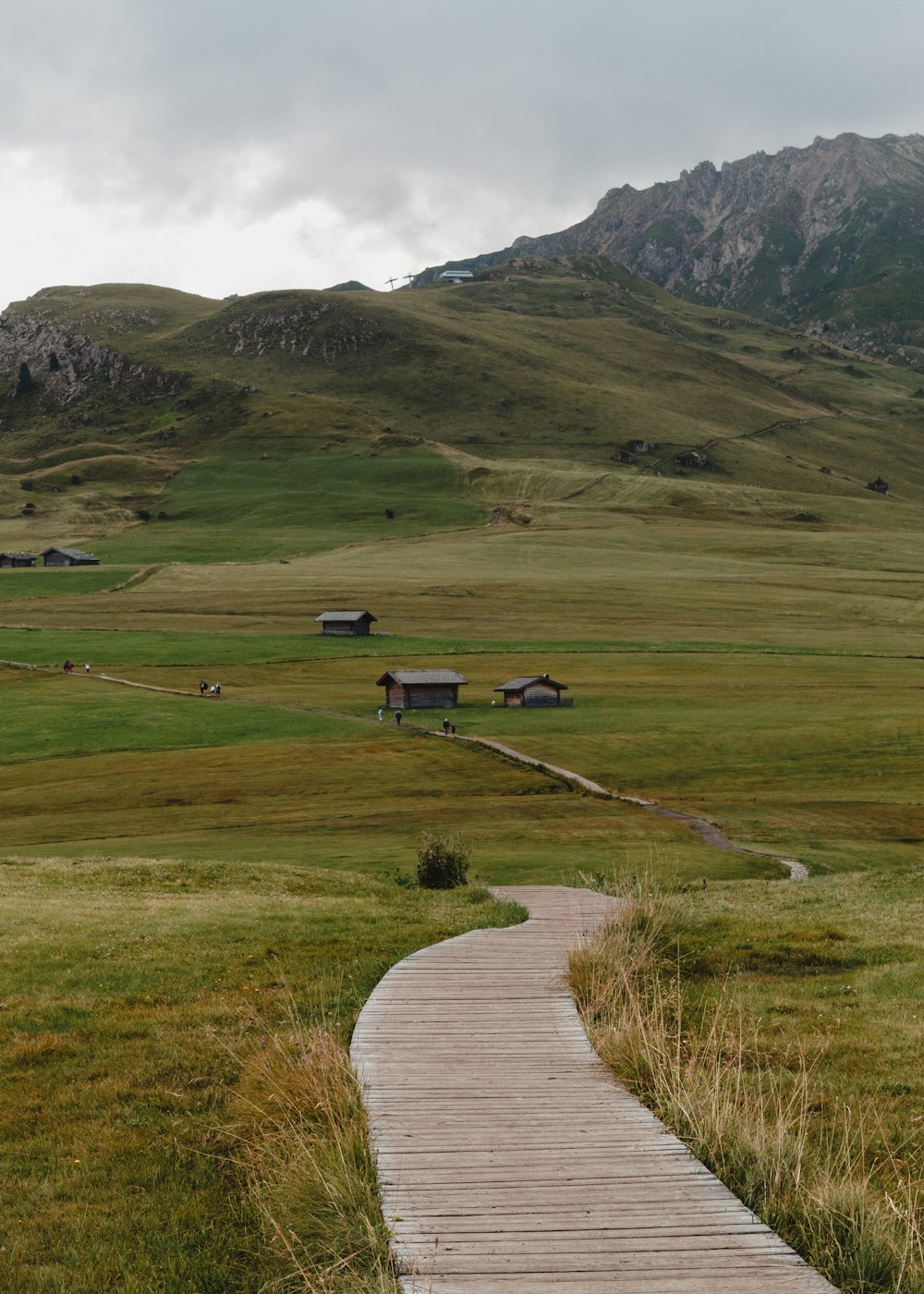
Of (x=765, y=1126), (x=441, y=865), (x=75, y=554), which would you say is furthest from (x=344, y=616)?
(x=765, y=1126)

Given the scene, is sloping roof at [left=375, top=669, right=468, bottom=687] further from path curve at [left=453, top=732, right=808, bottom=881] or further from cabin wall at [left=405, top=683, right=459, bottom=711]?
path curve at [left=453, top=732, right=808, bottom=881]

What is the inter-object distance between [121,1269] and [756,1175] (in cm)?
624

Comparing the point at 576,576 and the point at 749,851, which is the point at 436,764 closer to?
the point at 749,851

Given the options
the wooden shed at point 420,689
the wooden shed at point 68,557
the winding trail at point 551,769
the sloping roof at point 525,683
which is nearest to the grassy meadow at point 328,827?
the winding trail at point 551,769

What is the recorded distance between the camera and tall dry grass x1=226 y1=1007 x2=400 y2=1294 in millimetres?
9688

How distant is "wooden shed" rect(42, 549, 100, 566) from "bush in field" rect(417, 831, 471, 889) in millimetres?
165140

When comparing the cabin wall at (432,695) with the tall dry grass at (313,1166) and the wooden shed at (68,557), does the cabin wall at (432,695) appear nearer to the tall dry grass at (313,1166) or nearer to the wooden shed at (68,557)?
the tall dry grass at (313,1166)

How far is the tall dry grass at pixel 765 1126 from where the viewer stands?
9992 millimetres

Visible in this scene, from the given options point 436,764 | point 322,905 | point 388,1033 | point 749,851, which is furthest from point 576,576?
point 388,1033

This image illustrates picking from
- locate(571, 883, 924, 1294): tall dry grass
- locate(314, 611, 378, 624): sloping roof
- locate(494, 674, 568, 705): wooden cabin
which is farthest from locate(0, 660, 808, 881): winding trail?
locate(314, 611, 378, 624): sloping roof

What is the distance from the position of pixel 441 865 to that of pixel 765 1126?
2271cm

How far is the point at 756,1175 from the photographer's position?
11289mm

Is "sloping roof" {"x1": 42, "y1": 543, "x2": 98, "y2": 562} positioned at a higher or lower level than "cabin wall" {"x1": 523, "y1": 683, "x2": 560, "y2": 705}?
higher

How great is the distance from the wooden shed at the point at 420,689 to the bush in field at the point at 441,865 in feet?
182
